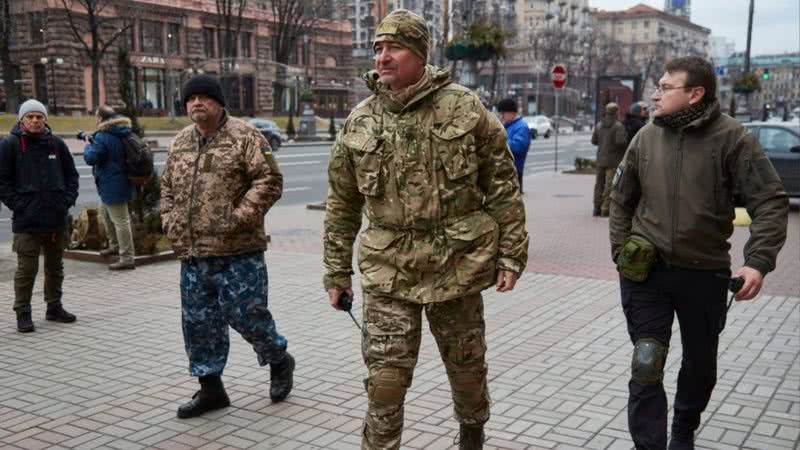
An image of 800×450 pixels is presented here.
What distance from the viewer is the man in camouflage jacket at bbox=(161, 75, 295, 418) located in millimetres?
4609

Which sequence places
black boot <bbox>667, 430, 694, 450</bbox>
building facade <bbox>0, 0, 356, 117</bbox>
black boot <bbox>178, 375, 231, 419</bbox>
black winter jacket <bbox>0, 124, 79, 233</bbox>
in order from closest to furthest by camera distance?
black boot <bbox>667, 430, 694, 450</bbox> → black boot <bbox>178, 375, 231, 419</bbox> → black winter jacket <bbox>0, 124, 79, 233</bbox> → building facade <bbox>0, 0, 356, 117</bbox>

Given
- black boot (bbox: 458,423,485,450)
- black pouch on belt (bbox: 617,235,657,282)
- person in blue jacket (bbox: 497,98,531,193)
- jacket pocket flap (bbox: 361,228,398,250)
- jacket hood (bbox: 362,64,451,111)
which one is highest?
jacket hood (bbox: 362,64,451,111)

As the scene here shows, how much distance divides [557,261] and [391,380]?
6920 mm

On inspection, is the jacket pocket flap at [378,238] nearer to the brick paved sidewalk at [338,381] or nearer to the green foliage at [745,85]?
the brick paved sidewalk at [338,381]

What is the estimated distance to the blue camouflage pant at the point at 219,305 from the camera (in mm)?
4672

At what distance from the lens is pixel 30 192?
6680mm

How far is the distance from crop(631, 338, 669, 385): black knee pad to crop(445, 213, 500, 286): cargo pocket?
0.77m

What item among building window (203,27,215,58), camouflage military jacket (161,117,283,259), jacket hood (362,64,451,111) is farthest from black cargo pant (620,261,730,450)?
building window (203,27,215,58)

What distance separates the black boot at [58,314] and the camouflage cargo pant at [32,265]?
47 millimetres

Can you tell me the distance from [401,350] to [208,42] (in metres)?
62.5

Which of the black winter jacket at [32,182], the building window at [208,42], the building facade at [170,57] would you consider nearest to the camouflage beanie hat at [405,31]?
the black winter jacket at [32,182]

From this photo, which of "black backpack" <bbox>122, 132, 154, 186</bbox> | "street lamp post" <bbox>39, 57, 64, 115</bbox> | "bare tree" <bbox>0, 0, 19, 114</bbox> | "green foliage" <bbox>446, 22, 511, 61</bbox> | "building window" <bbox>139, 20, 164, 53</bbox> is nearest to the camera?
"black backpack" <bbox>122, 132, 154, 186</bbox>

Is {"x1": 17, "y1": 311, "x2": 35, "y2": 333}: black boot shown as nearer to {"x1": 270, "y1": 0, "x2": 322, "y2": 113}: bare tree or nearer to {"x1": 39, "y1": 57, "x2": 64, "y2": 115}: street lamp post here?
{"x1": 270, "y1": 0, "x2": 322, "y2": 113}: bare tree

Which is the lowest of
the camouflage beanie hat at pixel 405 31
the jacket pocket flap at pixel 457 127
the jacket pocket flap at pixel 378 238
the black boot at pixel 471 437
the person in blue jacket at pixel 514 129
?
the black boot at pixel 471 437
